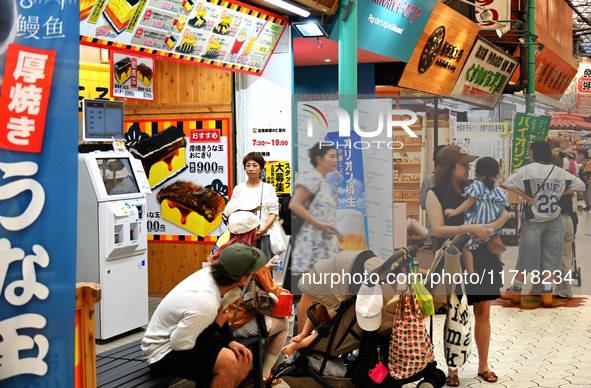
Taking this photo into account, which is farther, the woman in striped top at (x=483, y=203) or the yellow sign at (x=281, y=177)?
the yellow sign at (x=281, y=177)

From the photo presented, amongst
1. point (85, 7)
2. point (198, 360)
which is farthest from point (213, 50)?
point (198, 360)

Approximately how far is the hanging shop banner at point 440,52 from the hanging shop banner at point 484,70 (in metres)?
0.23

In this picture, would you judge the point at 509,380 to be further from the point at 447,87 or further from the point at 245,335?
the point at 447,87

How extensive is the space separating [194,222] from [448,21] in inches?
205

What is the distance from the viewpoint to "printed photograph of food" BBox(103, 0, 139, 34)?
580cm

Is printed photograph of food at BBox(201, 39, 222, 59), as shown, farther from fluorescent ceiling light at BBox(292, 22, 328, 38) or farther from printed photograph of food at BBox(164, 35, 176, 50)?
fluorescent ceiling light at BBox(292, 22, 328, 38)

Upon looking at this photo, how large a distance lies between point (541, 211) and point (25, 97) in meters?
3.34

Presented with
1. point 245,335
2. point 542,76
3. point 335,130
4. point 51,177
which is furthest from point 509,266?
point 542,76

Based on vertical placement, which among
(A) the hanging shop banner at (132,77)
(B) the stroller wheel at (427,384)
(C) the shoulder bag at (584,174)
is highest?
(A) the hanging shop banner at (132,77)

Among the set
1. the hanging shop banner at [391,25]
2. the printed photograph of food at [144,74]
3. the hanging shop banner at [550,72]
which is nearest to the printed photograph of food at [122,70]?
the printed photograph of food at [144,74]

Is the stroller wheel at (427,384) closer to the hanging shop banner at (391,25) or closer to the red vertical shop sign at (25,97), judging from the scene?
the red vertical shop sign at (25,97)

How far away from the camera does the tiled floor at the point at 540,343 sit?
538 centimetres

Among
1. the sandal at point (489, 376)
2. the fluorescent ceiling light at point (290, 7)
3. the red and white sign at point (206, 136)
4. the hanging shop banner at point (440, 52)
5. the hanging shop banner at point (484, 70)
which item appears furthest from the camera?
the hanging shop banner at point (484, 70)

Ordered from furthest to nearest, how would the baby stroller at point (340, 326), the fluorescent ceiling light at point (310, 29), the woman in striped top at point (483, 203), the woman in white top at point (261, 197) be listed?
the fluorescent ceiling light at point (310, 29)
the woman in white top at point (261, 197)
the woman in striped top at point (483, 203)
the baby stroller at point (340, 326)
